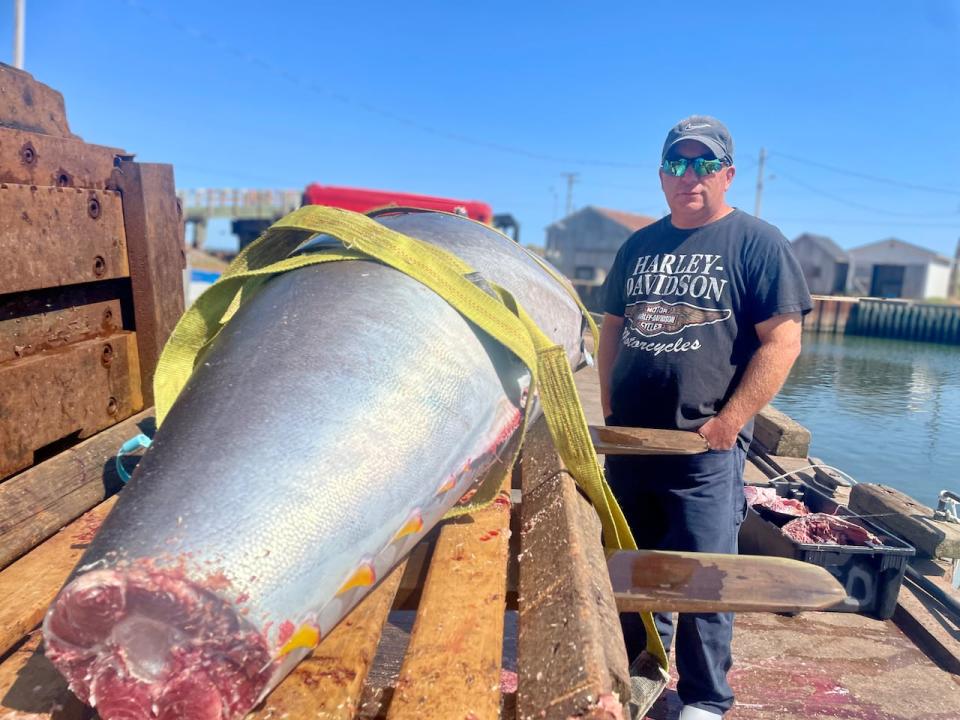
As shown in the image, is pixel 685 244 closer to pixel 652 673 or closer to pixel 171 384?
pixel 652 673

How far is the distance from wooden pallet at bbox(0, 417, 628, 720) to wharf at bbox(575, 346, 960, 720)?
5.32 ft

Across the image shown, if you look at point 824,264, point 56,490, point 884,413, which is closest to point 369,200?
point 56,490

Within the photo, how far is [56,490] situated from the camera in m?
1.95

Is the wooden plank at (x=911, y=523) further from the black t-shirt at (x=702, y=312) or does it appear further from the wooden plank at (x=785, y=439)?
the black t-shirt at (x=702, y=312)

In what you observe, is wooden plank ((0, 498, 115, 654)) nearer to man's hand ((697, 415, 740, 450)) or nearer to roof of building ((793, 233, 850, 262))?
man's hand ((697, 415, 740, 450))

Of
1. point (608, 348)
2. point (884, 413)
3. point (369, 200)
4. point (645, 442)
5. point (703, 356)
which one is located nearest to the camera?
point (645, 442)

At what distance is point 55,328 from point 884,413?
2026 centimetres

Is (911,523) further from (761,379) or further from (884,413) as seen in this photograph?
(884,413)

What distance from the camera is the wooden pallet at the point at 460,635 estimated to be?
121 cm

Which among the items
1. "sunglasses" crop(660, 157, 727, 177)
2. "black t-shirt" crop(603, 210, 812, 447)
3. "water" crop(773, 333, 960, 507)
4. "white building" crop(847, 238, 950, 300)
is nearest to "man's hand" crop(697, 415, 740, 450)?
"black t-shirt" crop(603, 210, 812, 447)

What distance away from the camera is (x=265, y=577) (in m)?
1.13

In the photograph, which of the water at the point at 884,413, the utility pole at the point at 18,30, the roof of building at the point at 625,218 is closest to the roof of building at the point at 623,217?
the roof of building at the point at 625,218

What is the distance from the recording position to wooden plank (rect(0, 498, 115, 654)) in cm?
143

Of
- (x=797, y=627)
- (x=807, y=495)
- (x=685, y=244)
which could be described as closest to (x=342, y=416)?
(x=685, y=244)
